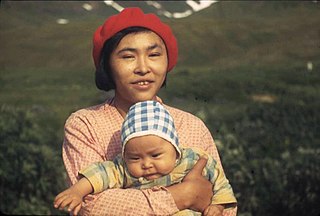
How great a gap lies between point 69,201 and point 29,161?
2186mm

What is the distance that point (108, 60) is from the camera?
3.40m

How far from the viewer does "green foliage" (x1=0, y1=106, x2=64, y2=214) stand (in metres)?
5.13

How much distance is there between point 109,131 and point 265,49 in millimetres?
1808

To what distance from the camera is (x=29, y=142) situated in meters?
5.17

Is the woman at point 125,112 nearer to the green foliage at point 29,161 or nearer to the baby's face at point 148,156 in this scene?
the baby's face at point 148,156

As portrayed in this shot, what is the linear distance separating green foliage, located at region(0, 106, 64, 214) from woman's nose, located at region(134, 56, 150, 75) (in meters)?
1.92

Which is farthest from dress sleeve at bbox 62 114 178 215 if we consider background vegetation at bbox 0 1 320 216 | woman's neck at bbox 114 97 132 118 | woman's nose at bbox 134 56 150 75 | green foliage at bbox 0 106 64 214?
green foliage at bbox 0 106 64 214

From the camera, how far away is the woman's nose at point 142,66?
10.7 feet

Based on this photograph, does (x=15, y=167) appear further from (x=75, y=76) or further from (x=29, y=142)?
(x=75, y=76)

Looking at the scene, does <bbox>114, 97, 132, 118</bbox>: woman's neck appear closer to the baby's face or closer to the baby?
the baby

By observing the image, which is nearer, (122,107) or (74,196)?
(74,196)

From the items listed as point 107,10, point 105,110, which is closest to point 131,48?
point 105,110

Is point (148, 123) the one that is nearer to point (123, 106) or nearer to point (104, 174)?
point (104, 174)

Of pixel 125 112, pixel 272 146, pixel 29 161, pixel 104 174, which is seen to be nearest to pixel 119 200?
pixel 104 174
